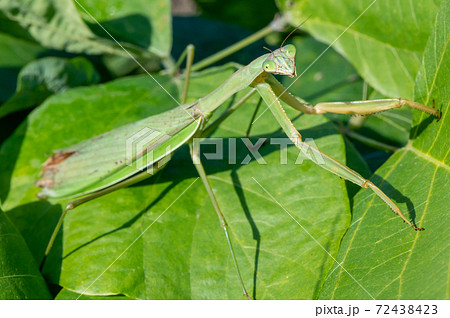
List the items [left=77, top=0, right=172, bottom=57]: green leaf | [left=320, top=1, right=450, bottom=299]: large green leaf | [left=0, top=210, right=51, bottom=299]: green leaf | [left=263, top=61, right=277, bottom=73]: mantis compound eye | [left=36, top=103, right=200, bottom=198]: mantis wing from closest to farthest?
[left=320, top=1, right=450, bottom=299]: large green leaf < [left=0, top=210, right=51, bottom=299]: green leaf < [left=263, top=61, right=277, bottom=73]: mantis compound eye < [left=36, top=103, right=200, bottom=198]: mantis wing < [left=77, top=0, right=172, bottom=57]: green leaf

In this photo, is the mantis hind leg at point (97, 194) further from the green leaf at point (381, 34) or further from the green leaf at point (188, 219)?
the green leaf at point (381, 34)

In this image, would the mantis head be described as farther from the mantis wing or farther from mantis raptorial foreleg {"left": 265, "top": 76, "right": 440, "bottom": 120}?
the mantis wing

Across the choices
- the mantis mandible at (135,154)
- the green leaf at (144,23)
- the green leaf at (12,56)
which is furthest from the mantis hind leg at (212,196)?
the green leaf at (12,56)

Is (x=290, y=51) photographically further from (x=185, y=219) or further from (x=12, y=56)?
(x=12, y=56)

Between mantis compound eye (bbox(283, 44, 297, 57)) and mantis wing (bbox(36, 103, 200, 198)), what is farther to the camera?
mantis wing (bbox(36, 103, 200, 198))

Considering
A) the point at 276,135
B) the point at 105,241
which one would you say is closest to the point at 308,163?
the point at 276,135

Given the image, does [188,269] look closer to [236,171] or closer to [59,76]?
[236,171]

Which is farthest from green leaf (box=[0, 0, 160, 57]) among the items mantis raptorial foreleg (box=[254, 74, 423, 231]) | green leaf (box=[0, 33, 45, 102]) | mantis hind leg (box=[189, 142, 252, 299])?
mantis raptorial foreleg (box=[254, 74, 423, 231])
